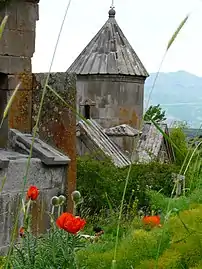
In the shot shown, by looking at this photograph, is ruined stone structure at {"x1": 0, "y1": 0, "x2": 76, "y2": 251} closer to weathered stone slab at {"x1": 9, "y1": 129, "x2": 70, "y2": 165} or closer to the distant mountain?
weathered stone slab at {"x1": 9, "y1": 129, "x2": 70, "y2": 165}

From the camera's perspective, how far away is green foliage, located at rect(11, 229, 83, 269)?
8.48ft

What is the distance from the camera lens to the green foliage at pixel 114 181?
13.1m

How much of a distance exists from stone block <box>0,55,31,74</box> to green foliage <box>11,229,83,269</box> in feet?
16.7

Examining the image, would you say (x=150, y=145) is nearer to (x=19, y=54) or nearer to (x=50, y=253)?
(x=19, y=54)

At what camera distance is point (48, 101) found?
7809 millimetres

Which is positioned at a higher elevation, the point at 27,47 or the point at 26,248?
the point at 27,47

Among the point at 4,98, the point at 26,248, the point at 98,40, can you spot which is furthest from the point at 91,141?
the point at 26,248

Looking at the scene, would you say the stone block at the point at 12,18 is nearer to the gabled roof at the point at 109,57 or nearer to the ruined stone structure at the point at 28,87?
the ruined stone structure at the point at 28,87

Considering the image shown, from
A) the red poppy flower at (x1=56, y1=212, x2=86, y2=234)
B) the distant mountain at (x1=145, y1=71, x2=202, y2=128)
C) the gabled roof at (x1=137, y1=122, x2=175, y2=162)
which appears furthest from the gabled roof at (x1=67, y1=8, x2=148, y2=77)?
the red poppy flower at (x1=56, y1=212, x2=86, y2=234)

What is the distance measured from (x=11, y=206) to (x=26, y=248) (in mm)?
4111

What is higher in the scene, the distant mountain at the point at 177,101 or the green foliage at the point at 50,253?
the distant mountain at the point at 177,101

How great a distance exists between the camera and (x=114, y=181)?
13.4 m

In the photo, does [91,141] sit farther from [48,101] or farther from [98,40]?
[48,101]

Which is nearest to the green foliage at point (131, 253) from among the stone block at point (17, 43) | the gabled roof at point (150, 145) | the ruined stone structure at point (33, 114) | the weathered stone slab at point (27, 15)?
the ruined stone structure at point (33, 114)
